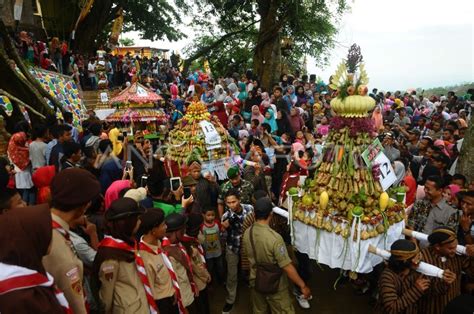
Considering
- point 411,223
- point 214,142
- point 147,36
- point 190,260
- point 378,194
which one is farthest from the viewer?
point 147,36

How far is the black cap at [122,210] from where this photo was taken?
280 cm

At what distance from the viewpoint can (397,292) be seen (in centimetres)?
317

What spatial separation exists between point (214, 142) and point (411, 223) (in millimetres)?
4082

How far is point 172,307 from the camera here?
3334mm

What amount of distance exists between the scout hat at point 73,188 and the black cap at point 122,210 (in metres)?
0.29

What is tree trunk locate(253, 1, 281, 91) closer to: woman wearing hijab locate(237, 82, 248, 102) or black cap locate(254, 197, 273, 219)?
woman wearing hijab locate(237, 82, 248, 102)

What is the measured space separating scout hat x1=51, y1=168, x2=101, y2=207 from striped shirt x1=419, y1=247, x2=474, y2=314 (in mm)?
3014

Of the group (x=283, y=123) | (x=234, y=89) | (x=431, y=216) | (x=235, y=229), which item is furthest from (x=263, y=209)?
(x=234, y=89)

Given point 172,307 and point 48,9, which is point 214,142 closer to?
point 172,307

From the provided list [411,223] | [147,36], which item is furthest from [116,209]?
[147,36]

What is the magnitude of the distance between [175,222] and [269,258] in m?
1.01

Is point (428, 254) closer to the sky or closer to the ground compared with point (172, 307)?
closer to the sky

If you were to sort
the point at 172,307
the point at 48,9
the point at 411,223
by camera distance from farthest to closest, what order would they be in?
the point at 48,9 → the point at 411,223 → the point at 172,307

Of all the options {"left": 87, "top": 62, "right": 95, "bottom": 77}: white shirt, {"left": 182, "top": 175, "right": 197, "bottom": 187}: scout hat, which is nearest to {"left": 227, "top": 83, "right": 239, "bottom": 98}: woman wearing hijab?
{"left": 87, "top": 62, "right": 95, "bottom": 77}: white shirt
